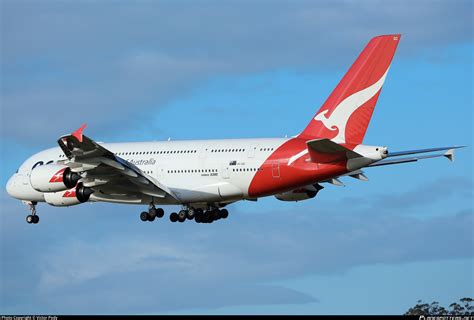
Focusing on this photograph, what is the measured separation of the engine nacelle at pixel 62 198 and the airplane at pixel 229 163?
0.06 meters

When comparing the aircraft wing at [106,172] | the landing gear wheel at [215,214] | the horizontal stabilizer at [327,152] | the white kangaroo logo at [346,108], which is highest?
the white kangaroo logo at [346,108]

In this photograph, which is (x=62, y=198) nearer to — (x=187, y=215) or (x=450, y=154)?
(x=187, y=215)

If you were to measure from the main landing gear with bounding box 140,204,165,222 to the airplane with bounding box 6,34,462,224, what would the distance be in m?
0.06

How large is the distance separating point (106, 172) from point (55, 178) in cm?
289

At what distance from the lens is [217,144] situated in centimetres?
7725

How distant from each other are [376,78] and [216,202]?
1250 cm

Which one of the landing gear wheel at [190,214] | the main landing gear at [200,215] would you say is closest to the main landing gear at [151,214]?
the main landing gear at [200,215]

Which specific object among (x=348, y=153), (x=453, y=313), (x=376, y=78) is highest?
(x=376, y=78)

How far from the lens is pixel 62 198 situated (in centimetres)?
8069

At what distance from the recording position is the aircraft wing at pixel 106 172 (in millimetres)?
74062

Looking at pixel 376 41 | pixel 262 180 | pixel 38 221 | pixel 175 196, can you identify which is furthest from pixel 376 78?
pixel 38 221

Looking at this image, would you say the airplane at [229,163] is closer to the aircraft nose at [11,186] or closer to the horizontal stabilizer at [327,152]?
the horizontal stabilizer at [327,152]

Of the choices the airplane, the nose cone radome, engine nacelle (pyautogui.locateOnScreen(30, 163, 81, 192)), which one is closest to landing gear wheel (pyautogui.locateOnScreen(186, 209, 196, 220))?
the airplane

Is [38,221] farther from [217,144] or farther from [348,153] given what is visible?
[348,153]
